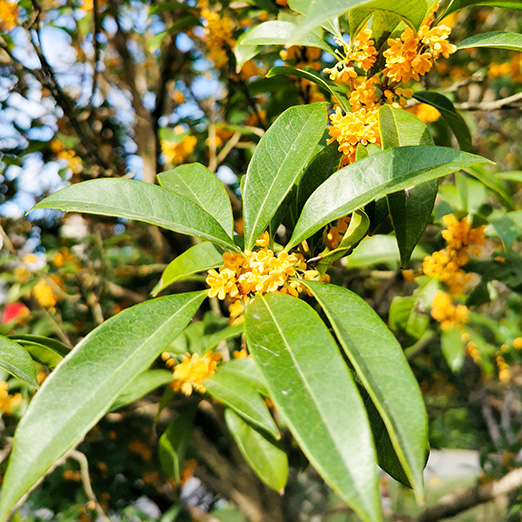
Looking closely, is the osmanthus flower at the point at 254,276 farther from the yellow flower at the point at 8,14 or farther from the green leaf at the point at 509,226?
the yellow flower at the point at 8,14

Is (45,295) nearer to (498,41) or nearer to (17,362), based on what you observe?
(17,362)

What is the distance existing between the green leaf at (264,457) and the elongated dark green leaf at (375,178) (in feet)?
1.96

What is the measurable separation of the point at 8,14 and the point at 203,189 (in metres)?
1.43

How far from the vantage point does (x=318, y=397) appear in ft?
1.52

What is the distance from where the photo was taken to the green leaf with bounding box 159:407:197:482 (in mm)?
1217

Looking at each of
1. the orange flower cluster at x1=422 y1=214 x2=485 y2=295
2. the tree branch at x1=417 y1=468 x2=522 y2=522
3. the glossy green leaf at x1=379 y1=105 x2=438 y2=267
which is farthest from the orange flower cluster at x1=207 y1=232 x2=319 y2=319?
the tree branch at x1=417 y1=468 x2=522 y2=522

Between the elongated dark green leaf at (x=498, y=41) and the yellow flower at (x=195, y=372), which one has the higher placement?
the elongated dark green leaf at (x=498, y=41)

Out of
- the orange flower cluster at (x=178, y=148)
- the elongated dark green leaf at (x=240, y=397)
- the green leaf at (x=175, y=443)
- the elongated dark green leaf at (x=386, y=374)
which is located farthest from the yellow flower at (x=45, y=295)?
A: the elongated dark green leaf at (x=386, y=374)

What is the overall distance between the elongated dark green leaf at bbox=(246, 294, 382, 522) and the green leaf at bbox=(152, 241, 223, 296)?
0.48 ft

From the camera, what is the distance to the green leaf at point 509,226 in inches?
44.8

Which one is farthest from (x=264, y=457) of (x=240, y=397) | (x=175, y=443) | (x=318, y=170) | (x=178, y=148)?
(x=178, y=148)

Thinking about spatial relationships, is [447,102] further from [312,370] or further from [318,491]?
[318,491]

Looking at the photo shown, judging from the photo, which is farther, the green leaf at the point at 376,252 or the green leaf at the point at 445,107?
the green leaf at the point at 376,252

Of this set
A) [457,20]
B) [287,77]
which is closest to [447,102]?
[287,77]
